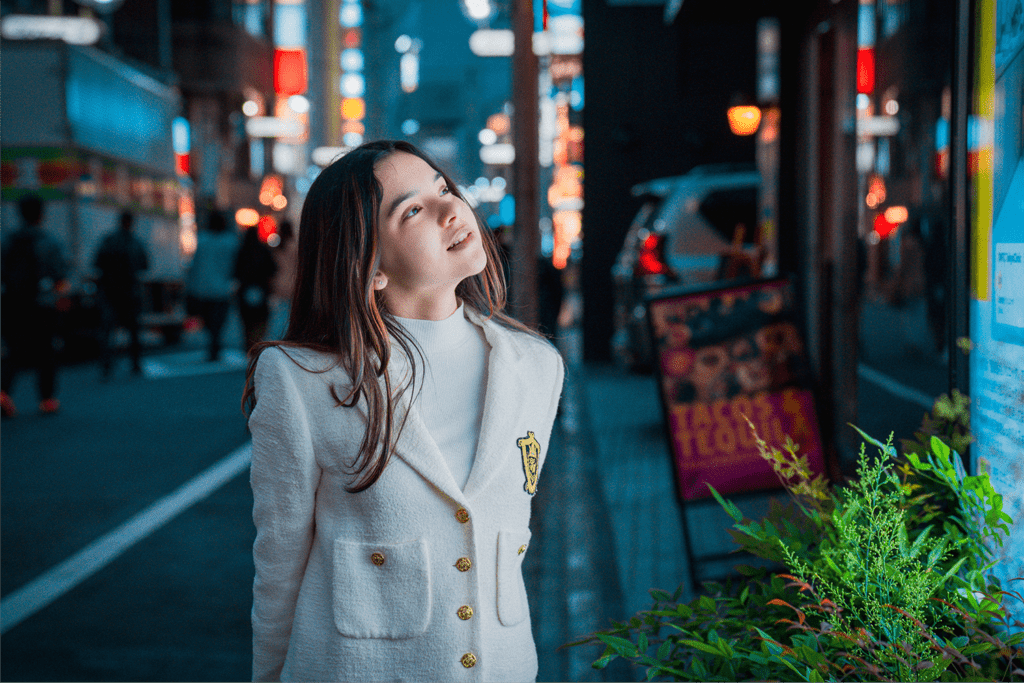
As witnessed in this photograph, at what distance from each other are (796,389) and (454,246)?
10.2 feet

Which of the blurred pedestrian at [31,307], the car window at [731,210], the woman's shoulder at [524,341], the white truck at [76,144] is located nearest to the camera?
the woman's shoulder at [524,341]

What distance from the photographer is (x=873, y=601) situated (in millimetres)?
1573

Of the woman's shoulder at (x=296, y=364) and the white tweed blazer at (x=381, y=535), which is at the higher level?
the woman's shoulder at (x=296, y=364)

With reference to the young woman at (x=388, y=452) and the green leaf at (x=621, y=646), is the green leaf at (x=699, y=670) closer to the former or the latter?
the green leaf at (x=621, y=646)

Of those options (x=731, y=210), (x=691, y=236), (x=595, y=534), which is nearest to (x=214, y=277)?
(x=691, y=236)

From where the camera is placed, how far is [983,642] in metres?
1.57

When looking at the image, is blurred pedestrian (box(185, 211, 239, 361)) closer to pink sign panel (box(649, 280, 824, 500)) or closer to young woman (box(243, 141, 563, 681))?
pink sign panel (box(649, 280, 824, 500))

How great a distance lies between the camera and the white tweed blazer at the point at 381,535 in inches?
67.6

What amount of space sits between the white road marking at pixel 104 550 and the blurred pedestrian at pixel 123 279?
249 inches

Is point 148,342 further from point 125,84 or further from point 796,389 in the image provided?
point 796,389

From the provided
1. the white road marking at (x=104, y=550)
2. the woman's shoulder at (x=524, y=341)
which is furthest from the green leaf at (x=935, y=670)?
the white road marking at (x=104, y=550)

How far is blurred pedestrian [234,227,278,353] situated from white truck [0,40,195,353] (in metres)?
3.34

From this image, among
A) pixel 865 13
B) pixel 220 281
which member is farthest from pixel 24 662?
pixel 220 281

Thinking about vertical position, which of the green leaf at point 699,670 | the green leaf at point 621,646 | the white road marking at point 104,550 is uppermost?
the green leaf at point 621,646
